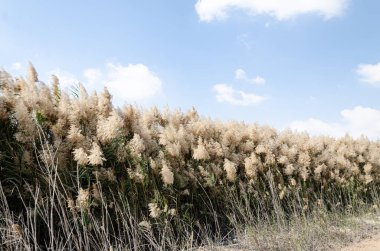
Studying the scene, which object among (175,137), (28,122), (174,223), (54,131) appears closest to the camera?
(28,122)

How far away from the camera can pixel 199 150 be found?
6.61 meters

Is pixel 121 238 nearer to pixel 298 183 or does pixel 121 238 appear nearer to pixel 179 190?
pixel 179 190

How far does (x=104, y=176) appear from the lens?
545cm

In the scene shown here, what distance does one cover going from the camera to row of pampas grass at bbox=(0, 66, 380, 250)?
198 inches

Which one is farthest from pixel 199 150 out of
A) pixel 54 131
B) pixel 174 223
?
pixel 54 131

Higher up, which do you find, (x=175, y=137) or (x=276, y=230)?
(x=175, y=137)

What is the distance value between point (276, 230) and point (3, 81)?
14.8ft

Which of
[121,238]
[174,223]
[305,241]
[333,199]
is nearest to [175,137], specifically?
[174,223]

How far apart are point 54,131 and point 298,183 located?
17.4 feet

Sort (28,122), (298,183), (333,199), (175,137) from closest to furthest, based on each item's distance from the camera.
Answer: (28,122) → (175,137) → (298,183) → (333,199)

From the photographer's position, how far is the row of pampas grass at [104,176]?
5039 millimetres

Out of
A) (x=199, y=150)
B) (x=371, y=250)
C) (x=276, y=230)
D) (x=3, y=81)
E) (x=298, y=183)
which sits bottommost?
(x=371, y=250)

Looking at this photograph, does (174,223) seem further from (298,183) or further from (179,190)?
(298,183)

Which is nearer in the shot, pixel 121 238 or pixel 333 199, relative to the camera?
pixel 121 238
